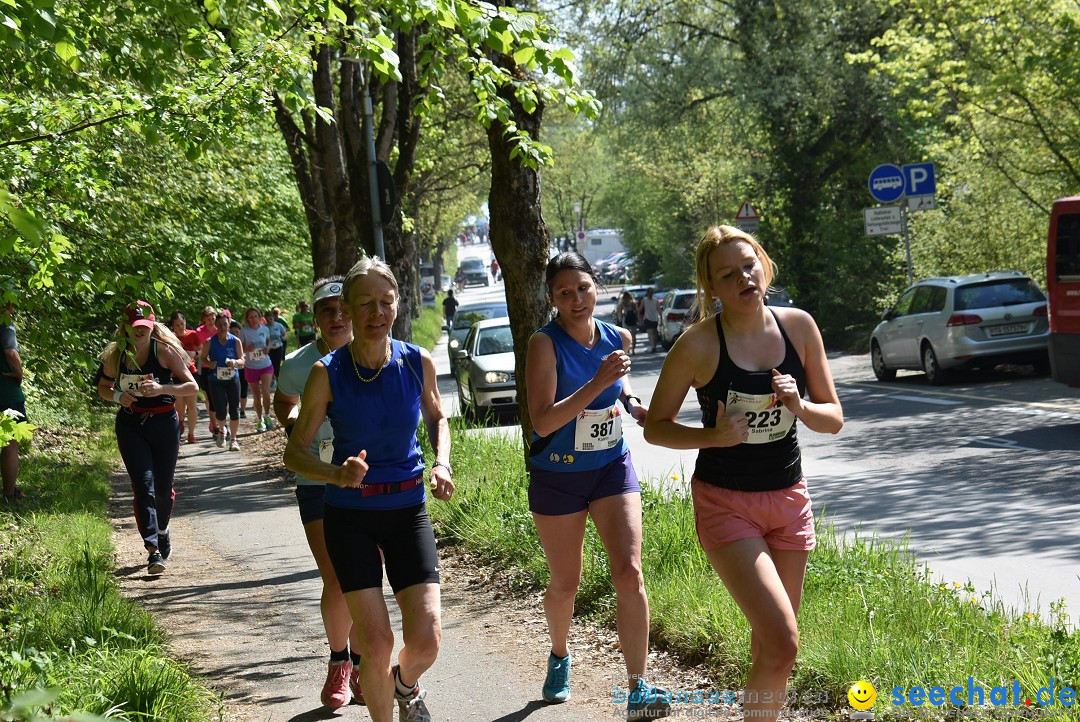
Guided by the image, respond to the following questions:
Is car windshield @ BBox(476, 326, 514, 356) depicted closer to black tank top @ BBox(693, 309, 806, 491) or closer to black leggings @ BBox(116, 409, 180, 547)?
black leggings @ BBox(116, 409, 180, 547)

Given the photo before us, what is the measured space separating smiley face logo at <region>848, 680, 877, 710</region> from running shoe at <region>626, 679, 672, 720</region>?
81 centimetres

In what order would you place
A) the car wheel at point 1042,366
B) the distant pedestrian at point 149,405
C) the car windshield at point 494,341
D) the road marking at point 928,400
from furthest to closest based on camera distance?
the car windshield at point 494,341 < the car wheel at point 1042,366 < the road marking at point 928,400 < the distant pedestrian at point 149,405

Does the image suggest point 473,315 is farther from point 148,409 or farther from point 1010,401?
point 148,409

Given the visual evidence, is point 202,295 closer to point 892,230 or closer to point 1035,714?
point 892,230

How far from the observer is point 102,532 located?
33.9 feet

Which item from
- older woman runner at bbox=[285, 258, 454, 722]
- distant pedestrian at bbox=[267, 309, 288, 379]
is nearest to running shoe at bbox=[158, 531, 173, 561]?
older woman runner at bbox=[285, 258, 454, 722]

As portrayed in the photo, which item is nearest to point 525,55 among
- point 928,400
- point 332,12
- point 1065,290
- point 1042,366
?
point 332,12

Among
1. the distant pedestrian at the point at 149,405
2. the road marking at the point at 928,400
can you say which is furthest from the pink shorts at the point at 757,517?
the road marking at the point at 928,400

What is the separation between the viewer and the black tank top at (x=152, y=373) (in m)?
8.97

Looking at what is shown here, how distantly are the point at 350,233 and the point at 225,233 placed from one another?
29.2 feet

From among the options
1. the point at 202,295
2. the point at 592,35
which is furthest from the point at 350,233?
the point at 592,35

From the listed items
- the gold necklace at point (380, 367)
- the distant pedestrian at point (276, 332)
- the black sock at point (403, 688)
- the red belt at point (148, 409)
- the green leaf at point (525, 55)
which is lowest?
the black sock at point (403, 688)

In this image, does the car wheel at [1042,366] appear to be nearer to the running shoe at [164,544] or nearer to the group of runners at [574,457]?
the running shoe at [164,544]

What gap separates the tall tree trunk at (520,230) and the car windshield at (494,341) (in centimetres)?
1168
